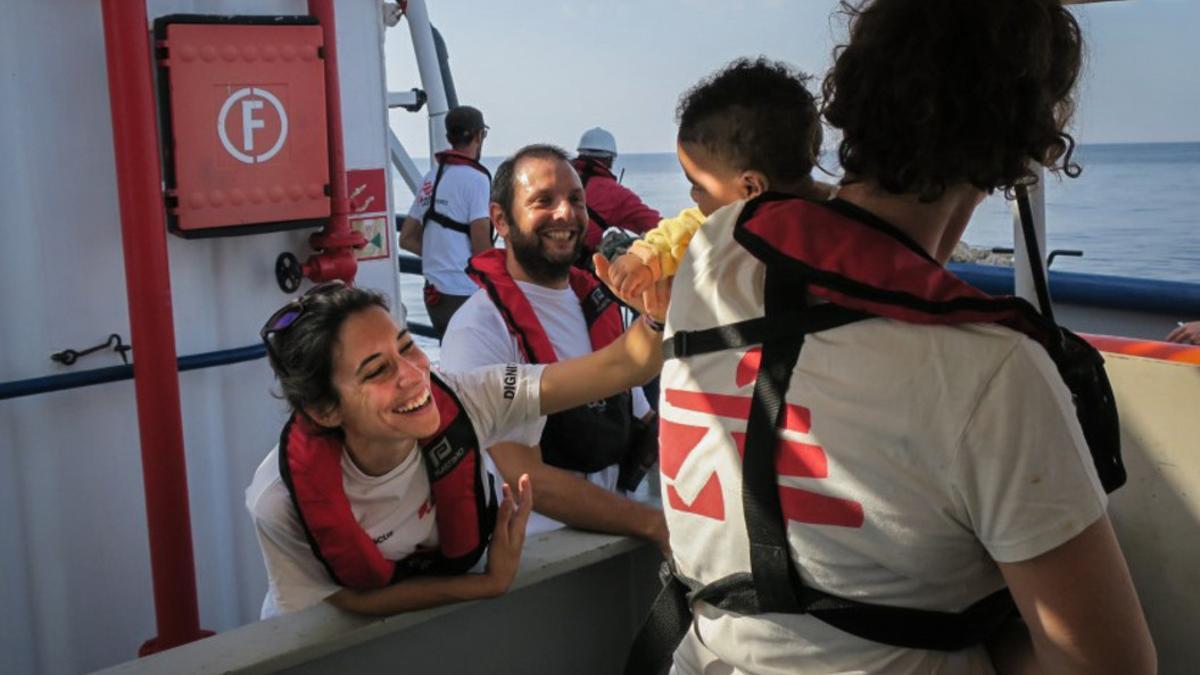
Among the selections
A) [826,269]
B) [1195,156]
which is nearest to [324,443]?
[826,269]

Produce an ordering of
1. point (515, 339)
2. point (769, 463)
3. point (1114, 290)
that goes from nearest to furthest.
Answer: point (769, 463) → point (515, 339) → point (1114, 290)

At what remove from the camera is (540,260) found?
320 cm

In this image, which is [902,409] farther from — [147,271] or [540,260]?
[147,271]

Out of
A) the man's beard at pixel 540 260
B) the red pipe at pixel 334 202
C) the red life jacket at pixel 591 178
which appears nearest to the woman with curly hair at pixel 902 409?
the man's beard at pixel 540 260

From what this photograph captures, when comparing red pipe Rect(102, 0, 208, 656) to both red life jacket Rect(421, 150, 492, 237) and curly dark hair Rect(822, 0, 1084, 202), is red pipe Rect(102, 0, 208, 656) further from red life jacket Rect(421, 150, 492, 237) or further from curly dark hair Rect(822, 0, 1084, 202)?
red life jacket Rect(421, 150, 492, 237)

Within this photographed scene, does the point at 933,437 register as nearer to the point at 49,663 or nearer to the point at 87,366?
the point at 87,366

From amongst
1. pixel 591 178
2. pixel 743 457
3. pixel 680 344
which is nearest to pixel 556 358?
pixel 680 344

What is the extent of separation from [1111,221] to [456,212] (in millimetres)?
19933

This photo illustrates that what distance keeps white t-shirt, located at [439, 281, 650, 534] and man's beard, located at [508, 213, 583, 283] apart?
31 millimetres

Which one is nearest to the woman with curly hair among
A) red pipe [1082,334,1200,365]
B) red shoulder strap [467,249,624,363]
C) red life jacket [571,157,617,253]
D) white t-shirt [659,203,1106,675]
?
white t-shirt [659,203,1106,675]

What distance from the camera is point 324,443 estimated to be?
2182 millimetres

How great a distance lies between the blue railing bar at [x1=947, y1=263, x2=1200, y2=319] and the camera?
17.6 ft

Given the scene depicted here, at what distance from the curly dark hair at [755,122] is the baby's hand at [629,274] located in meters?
0.28

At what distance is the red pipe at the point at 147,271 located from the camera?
286cm
